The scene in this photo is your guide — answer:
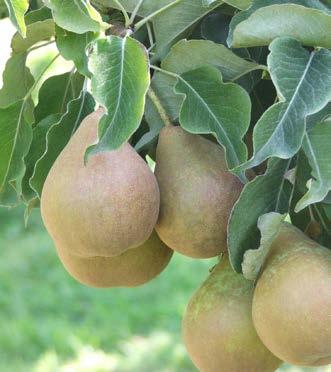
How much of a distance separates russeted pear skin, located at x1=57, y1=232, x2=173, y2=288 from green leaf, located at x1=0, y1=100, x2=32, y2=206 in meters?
0.12

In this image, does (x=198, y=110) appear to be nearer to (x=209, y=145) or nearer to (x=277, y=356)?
(x=209, y=145)

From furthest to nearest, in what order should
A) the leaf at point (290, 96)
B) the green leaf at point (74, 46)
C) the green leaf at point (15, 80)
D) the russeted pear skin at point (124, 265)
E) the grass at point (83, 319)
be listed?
1. the grass at point (83, 319)
2. the green leaf at point (15, 80)
3. the russeted pear skin at point (124, 265)
4. the green leaf at point (74, 46)
5. the leaf at point (290, 96)

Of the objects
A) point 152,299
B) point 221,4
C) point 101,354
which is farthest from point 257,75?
point 152,299

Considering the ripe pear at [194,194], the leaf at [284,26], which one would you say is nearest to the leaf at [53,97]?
the ripe pear at [194,194]

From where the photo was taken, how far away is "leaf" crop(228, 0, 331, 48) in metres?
0.98

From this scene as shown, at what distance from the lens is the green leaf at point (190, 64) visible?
1.07m

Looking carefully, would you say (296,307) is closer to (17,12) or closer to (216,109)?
(216,109)

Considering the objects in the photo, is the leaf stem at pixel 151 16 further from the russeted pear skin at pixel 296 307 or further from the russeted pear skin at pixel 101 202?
the russeted pear skin at pixel 296 307

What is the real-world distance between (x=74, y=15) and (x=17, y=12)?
0.21 feet

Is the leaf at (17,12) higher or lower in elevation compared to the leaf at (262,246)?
higher

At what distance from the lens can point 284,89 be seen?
968 mm

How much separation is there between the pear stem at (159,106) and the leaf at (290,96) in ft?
0.63

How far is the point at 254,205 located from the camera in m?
1.05

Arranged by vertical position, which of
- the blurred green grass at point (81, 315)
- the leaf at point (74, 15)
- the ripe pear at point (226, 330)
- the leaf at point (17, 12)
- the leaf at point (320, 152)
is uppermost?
the leaf at point (17, 12)
